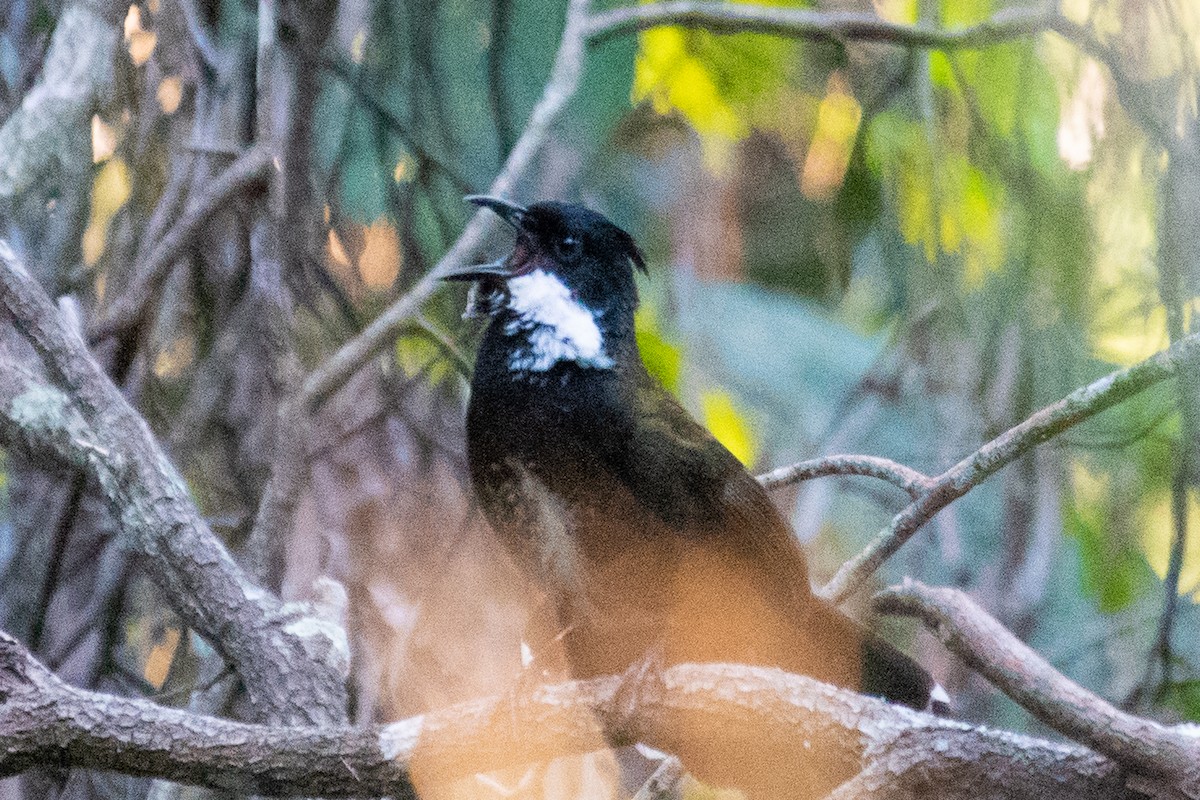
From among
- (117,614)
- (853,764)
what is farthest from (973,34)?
(117,614)

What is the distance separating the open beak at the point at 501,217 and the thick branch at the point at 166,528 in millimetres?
390

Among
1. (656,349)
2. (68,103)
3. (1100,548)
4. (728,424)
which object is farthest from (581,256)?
(68,103)

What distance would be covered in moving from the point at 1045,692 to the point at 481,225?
71cm

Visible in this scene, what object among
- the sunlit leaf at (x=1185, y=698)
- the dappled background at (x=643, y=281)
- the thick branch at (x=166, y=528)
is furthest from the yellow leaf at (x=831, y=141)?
the thick branch at (x=166, y=528)

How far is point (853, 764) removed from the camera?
1.01 meters

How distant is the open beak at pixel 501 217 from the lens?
123cm

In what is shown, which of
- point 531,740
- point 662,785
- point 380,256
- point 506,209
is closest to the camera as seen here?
point 531,740

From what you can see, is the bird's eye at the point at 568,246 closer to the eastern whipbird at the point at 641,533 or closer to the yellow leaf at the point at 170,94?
the eastern whipbird at the point at 641,533

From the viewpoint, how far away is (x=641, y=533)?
1.11 meters

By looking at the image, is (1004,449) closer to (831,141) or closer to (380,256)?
(831,141)

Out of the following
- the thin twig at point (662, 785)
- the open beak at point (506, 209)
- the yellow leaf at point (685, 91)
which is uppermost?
the yellow leaf at point (685, 91)

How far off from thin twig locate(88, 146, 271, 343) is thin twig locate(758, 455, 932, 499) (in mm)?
680

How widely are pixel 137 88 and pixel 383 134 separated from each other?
32 centimetres

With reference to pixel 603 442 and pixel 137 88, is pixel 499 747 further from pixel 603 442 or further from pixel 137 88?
pixel 137 88
